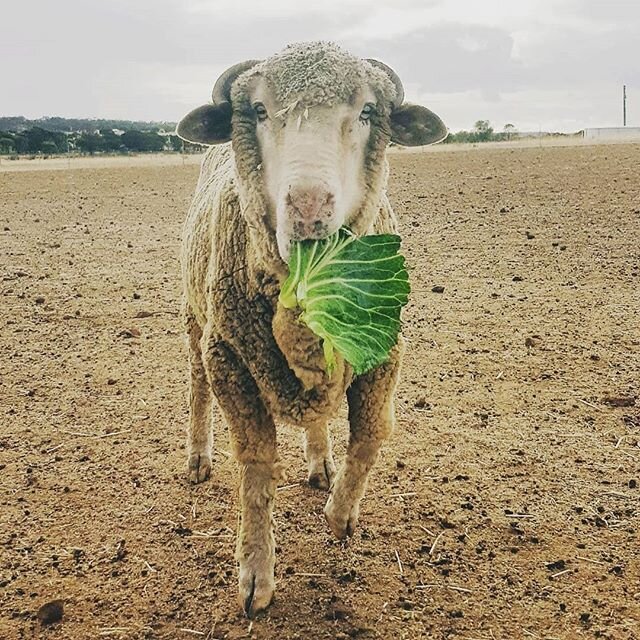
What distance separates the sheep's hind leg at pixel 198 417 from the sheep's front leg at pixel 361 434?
103 cm

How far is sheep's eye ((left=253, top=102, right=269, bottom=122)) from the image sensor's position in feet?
9.29

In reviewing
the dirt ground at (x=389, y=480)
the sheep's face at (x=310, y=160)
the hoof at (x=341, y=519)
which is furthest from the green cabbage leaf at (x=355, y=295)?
the dirt ground at (x=389, y=480)

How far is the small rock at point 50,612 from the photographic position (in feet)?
10.4

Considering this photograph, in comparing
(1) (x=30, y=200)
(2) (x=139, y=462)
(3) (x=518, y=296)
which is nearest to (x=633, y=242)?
(3) (x=518, y=296)

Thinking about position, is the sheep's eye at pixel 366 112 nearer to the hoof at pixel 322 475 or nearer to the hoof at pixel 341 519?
the hoof at pixel 341 519

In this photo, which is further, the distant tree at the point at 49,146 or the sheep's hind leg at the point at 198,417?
the distant tree at the point at 49,146

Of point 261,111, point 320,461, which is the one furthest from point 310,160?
point 320,461

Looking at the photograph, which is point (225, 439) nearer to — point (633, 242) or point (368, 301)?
point (368, 301)

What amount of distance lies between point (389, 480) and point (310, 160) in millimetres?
2259

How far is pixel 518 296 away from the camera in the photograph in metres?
7.54

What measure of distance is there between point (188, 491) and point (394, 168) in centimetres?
2015

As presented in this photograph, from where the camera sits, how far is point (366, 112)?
113 inches

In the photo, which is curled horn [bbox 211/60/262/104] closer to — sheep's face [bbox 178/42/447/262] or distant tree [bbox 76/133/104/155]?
sheep's face [bbox 178/42/447/262]

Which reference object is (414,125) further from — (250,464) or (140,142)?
(140,142)
